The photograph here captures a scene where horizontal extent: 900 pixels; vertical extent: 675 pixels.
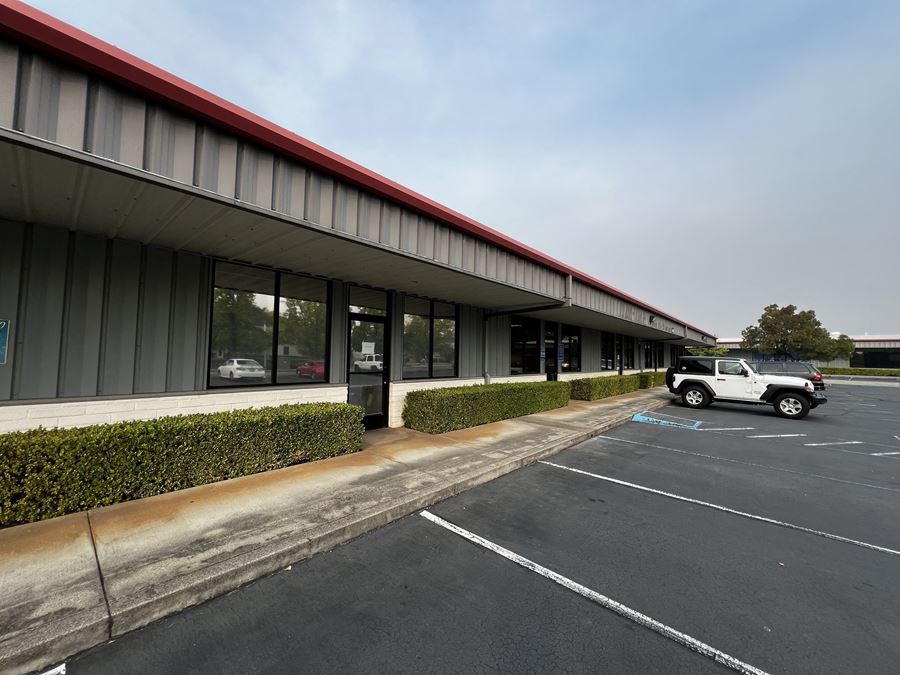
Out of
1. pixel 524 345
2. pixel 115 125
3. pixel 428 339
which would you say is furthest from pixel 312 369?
pixel 524 345

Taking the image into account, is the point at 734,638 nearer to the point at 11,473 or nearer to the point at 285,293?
the point at 11,473

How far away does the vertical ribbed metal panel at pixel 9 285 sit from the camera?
154 inches

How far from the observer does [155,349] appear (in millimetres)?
4879

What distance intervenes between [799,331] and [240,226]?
169ft

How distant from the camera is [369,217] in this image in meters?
4.76

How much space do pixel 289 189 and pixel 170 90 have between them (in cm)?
118

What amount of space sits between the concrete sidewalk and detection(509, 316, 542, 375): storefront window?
6.55m

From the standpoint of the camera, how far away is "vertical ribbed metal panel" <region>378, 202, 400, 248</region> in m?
4.94

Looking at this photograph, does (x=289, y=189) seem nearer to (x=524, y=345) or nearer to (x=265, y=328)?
(x=265, y=328)

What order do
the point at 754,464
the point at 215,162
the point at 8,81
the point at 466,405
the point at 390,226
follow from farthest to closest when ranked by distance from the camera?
the point at 466,405, the point at 754,464, the point at 390,226, the point at 215,162, the point at 8,81

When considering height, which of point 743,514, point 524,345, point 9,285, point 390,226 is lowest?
point 743,514

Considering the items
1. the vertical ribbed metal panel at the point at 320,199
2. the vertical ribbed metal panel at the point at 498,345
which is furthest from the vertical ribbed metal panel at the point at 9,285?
the vertical ribbed metal panel at the point at 498,345

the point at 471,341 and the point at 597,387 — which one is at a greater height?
the point at 471,341

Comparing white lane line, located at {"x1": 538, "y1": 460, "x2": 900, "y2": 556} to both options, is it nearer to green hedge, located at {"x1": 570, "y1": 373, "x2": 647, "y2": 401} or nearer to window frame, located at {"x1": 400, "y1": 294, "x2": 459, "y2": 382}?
window frame, located at {"x1": 400, "y1": 294, "x2": 459, "y2": 382}
